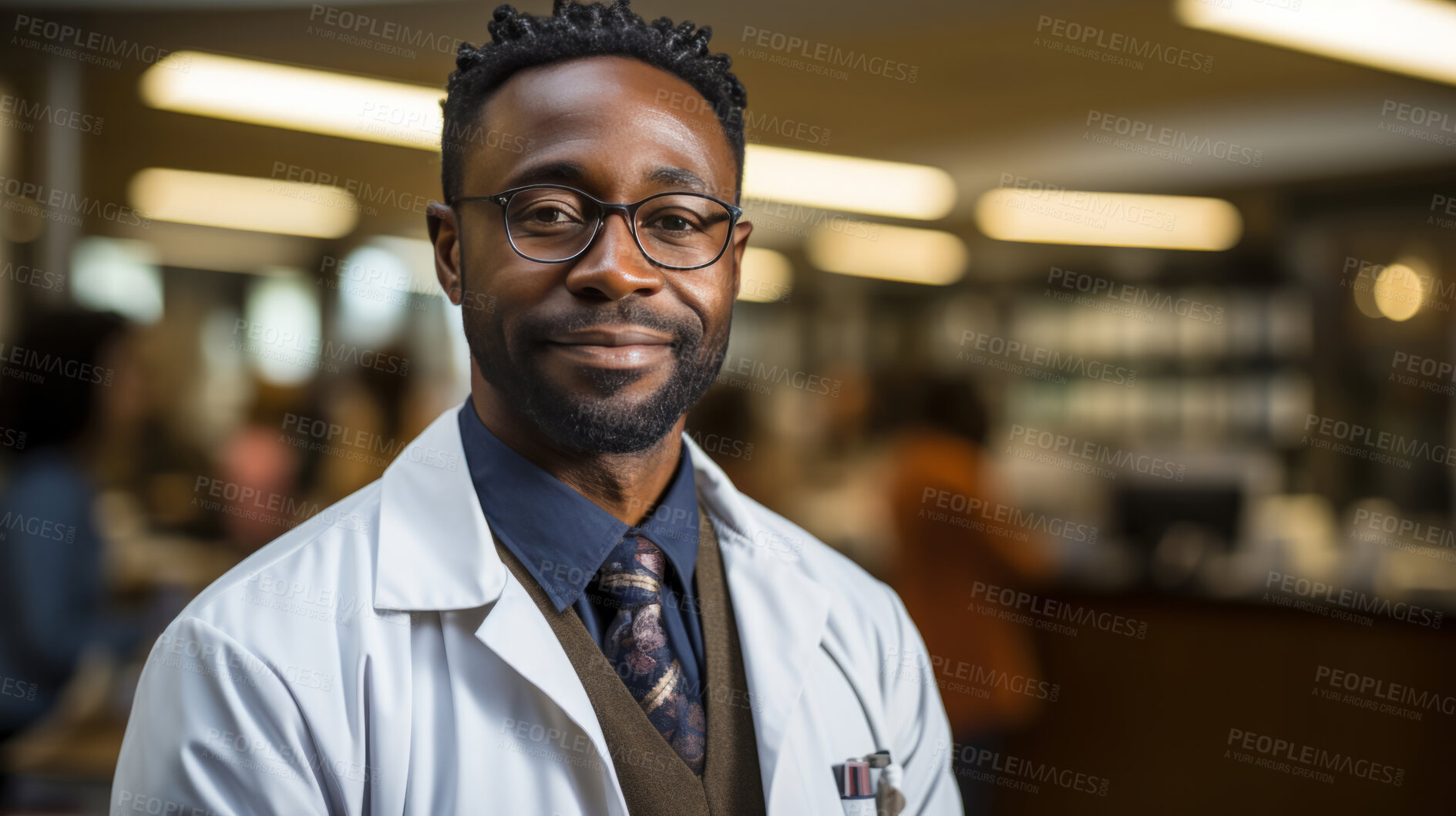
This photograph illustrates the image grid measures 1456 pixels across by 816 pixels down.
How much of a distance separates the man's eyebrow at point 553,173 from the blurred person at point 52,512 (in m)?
1.68

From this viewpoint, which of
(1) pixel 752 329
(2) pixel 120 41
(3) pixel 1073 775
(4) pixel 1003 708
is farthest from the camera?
(1) pixel 752 329

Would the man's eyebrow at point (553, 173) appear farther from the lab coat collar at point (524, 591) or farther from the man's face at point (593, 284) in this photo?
the lab coat collar at point (524, 591)

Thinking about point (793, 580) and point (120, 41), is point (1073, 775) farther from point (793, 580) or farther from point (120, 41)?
point (120, 41)

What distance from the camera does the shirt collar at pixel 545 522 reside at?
3.68 feet

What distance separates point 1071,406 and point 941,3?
Answer: 3.25 metres

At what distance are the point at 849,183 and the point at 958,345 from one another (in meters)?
1.98

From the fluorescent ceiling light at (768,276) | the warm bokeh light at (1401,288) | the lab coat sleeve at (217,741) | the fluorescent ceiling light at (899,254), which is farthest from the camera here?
the fluorescent ceiling light at (768,276)

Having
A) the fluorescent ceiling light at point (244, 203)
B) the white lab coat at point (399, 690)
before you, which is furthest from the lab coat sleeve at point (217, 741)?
the fluorescent ceiling light at point (244, 203)

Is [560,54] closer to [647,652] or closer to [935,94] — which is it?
[647,652]

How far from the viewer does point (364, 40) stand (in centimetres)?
404

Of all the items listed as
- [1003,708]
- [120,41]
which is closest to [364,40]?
[120,41]

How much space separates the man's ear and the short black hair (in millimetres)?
28

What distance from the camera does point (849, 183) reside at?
5.35 meters

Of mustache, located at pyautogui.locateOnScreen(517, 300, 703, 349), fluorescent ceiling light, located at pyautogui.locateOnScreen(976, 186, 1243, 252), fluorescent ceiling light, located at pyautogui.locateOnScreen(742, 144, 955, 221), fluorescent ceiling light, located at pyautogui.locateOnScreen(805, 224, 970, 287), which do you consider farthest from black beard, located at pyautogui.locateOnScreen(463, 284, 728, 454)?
fluorescent ceiling light, located at pyautogui.locateOnScreen(805, 224, 970, 287)
